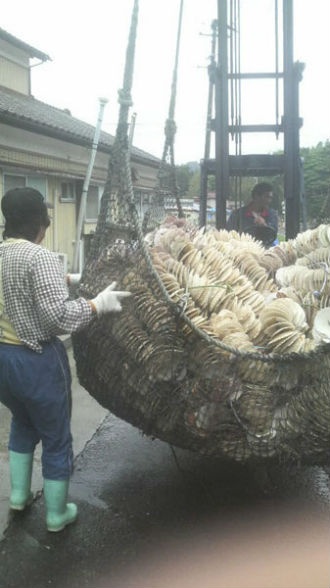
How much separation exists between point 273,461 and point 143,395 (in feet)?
2.28

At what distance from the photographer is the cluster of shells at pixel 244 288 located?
2.80m

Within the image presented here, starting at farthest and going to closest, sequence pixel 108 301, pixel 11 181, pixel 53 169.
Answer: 1. pixel 53 169
2. pixel 11 181
3. pixel 108 301

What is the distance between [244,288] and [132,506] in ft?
4.61

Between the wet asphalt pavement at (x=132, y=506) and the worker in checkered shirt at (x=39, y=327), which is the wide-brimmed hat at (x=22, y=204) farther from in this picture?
the wet asphalt pavement at (x=132, y=506)

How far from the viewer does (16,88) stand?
18.2 m

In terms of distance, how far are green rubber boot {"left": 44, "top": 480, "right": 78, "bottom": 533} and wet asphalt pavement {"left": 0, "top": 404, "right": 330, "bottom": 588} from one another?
0.17 feet

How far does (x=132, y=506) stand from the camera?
10.5ft

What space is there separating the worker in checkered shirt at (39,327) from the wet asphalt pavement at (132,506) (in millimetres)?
187

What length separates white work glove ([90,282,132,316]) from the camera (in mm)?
2709

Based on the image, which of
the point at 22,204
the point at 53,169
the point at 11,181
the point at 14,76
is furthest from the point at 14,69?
the point at 22,204

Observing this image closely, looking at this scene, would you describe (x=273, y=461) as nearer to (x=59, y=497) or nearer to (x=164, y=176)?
(x=59, y=497)

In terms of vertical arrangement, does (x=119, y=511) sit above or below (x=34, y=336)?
below

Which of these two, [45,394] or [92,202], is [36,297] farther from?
[92,202]

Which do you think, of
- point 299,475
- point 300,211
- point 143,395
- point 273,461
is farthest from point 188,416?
point 300,211
